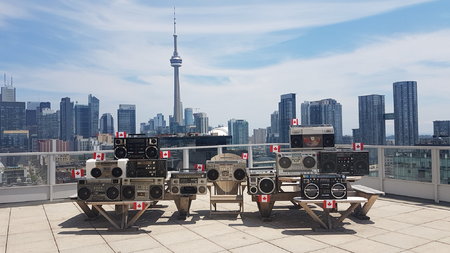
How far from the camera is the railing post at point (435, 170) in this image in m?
7.51

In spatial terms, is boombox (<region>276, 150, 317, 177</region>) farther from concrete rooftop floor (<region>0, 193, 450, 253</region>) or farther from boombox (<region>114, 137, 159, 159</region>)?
boombox (<region>114, 137, 159, 159</region>)

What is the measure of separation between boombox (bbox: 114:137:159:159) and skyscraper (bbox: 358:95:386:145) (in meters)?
42.2

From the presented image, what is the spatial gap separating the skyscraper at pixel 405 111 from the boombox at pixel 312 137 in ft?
145

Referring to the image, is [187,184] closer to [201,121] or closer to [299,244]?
[299,244]

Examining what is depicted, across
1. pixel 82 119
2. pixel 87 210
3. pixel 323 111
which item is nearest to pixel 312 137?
pixel 87 210

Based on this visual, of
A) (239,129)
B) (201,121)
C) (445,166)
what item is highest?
(201,121)

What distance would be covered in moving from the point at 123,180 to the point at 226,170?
6.60 ft

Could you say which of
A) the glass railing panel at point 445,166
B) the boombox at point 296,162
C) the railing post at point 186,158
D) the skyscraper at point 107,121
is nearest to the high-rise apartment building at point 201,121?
the skyscraper at point 107,121

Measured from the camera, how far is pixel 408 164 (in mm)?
8156

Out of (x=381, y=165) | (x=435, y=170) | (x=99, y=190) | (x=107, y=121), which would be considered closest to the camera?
(x=99, y=190)

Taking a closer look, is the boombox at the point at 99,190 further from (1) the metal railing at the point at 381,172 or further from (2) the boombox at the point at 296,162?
(2) the boombox at the point at 296,162

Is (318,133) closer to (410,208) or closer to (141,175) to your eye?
(410,208)

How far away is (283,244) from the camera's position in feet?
15.9

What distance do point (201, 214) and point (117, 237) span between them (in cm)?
204
